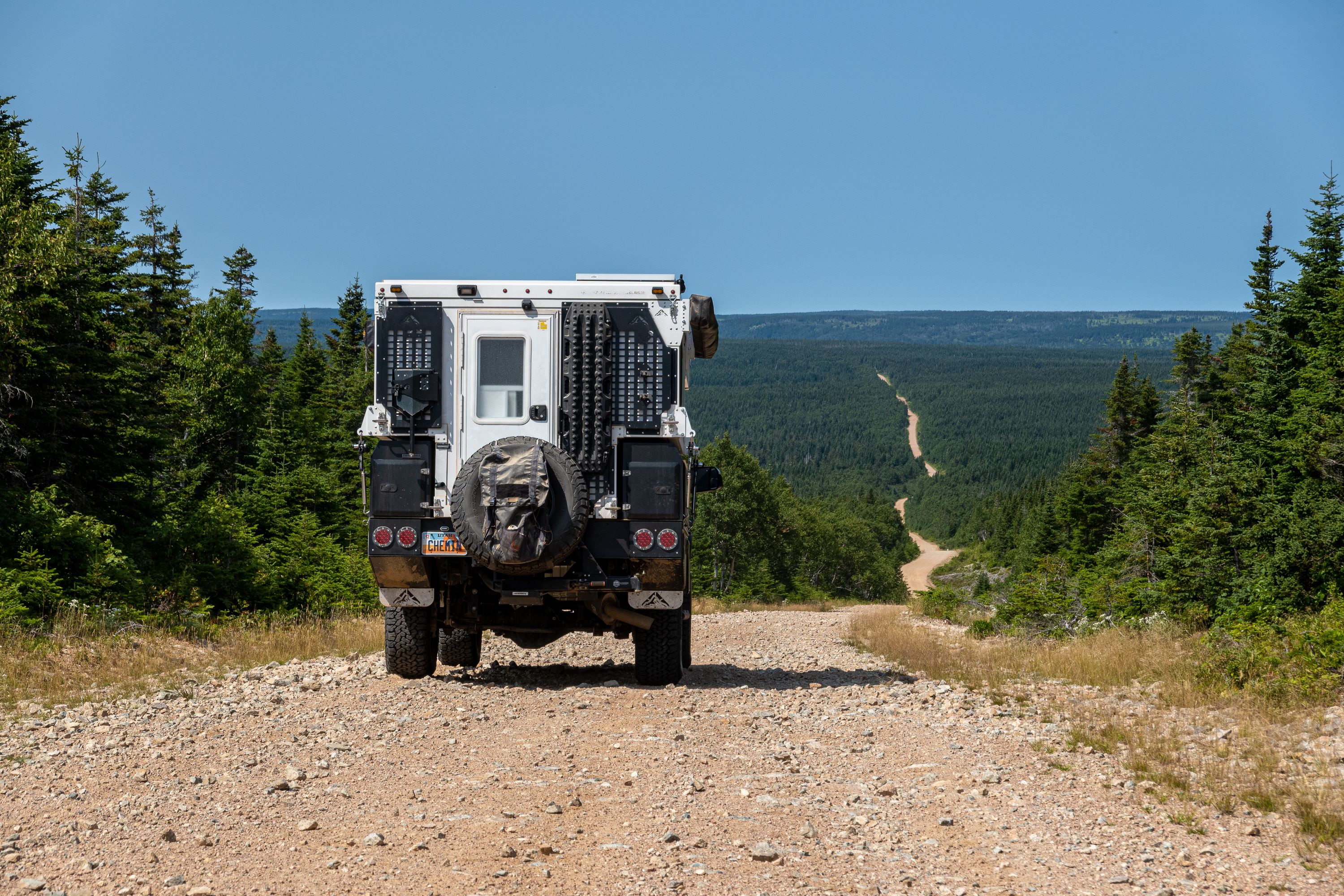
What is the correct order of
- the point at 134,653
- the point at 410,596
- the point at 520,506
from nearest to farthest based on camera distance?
the point at 520,506
the point at 410,596
the point at 134,653

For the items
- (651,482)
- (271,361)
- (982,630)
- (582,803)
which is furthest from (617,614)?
(271,361)

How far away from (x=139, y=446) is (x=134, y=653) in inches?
497

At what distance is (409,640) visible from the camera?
456 inches

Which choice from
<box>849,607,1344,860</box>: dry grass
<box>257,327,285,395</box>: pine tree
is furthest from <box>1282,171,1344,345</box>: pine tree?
<box>257,327,285,395</box>: pine tree

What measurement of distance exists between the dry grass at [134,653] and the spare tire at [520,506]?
3251 mm

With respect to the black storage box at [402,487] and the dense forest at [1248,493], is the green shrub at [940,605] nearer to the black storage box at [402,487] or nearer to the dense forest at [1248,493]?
the dense forest at [1248,493]

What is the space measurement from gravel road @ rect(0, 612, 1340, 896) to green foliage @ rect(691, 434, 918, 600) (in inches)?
1580

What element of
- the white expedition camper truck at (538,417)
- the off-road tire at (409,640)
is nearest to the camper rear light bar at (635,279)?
the white expedition camper truck at (538,417)

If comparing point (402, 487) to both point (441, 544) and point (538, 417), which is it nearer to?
point (441, 544)

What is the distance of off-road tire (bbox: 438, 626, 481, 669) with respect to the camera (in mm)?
12961

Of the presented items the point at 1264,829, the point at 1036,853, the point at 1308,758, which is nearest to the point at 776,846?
the point at 1036,853

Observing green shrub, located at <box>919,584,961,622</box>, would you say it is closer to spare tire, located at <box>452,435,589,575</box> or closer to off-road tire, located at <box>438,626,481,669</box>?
off-road tire, located at <box>438,626,481,669</box>

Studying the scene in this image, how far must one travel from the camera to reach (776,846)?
6020mm

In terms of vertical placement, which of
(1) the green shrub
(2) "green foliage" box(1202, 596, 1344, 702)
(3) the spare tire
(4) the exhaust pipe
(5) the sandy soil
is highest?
(3) the spare tire
